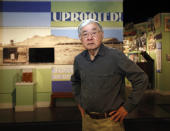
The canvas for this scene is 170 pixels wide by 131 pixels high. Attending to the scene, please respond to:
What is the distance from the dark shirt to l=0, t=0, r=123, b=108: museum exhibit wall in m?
3.52

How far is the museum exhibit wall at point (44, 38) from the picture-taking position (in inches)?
191

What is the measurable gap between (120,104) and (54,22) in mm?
3923

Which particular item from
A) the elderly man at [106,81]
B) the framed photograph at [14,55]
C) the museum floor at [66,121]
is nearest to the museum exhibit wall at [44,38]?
the framed photograph at [14,55]

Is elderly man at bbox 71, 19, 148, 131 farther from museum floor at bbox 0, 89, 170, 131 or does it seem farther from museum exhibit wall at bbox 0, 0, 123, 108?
museum exhibit wall at bbox 0, 0, 123, 108

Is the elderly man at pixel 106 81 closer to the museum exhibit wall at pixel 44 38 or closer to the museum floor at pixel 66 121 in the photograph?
the museum floor at pixel 66 121

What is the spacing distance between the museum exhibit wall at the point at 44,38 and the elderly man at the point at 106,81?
3507 millimetres

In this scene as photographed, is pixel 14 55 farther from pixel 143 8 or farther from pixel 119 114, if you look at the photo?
pixel 143 8

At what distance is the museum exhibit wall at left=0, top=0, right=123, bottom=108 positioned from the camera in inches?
191

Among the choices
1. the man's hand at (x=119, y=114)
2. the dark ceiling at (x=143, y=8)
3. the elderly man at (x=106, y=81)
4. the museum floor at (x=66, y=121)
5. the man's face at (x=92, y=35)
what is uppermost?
the dark ceiling at (x=143, y=8)

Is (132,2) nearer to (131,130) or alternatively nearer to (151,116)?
(151,116)

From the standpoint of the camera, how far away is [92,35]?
54.5 inches

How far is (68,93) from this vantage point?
481cm

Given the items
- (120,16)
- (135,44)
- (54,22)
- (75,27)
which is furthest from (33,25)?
(135,44)

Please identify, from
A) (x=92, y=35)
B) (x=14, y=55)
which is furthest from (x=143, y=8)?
(x=92, y=35)
